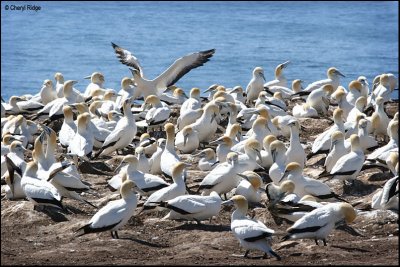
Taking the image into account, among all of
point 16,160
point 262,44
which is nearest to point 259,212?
point 16,160

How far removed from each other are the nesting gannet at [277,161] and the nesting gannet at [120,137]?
81.8 inches

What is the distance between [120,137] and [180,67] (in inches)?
156

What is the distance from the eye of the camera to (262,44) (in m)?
37.8

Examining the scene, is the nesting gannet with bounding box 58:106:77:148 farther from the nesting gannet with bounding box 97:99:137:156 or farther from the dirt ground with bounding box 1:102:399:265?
the dirt ground with bounding box 1:102:399:265

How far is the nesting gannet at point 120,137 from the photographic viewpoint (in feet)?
45.9

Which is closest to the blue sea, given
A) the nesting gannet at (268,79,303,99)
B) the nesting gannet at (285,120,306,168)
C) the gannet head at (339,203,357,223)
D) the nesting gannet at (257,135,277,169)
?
the nesting gannet at (268,79,303,99)

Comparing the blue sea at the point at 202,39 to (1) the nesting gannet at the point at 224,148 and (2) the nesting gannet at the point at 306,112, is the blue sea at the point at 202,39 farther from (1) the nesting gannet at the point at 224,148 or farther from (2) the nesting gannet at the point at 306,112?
(1) the nesting gannet at the point at 224,148

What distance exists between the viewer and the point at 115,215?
10.3 meters

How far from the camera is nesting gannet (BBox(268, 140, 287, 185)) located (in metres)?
12.2

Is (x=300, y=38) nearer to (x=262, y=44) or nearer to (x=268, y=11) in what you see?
(x=262, y=44)

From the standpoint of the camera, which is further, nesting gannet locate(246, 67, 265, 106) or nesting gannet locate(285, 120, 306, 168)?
nesting gannet locate(246, 67, 265, 106)

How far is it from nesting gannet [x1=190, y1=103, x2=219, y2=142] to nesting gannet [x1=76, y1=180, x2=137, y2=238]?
3899 millimetres

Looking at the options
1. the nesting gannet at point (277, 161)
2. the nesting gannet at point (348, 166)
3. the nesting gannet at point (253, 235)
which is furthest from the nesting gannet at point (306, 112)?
the nesting gannet at point (253, 235)

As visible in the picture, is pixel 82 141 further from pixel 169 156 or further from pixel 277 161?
pixel 277 161
